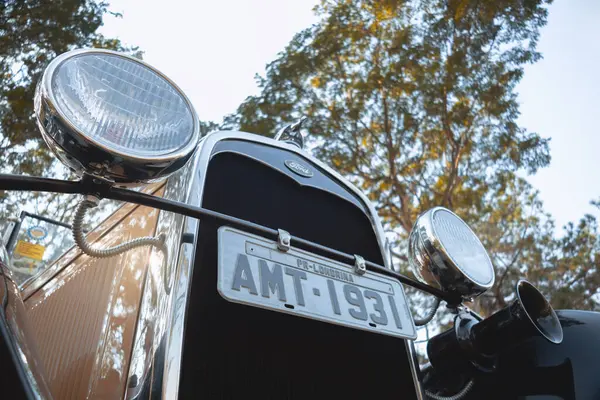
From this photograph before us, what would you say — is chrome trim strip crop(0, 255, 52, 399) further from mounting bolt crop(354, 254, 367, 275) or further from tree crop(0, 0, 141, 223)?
tree crop(0, 0, 141, 223)

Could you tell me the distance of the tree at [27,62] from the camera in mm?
7180

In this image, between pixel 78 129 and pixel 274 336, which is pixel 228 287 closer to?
pixel 274 336

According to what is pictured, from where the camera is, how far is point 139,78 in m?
1.13

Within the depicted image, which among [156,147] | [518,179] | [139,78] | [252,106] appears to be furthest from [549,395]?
[518,179]

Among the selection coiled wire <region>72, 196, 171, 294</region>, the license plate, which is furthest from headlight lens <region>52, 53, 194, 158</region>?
the license plate

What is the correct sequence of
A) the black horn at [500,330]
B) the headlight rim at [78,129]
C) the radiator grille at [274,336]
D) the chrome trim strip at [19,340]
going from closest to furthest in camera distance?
the chrome trim strip at [19,340], the headlight rim at [78,129], the radiator grille at [274,336], the black horn at [500,330]

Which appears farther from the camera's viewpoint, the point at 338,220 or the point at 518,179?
the point at 518,179

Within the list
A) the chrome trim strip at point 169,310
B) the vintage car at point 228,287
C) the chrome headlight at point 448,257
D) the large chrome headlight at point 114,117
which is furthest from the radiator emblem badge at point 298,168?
the large chrome headlight at point 114,117

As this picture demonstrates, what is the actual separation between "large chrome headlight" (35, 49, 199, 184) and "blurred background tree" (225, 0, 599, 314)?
785 centimetres

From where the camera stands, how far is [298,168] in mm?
1667

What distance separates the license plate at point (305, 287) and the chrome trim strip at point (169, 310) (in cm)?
18

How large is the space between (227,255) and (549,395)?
3.68ft

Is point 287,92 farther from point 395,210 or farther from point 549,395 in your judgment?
point 549,395

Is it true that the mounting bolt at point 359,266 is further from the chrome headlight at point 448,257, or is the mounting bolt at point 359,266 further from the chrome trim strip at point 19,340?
the chrome trim strip at point 19,340
